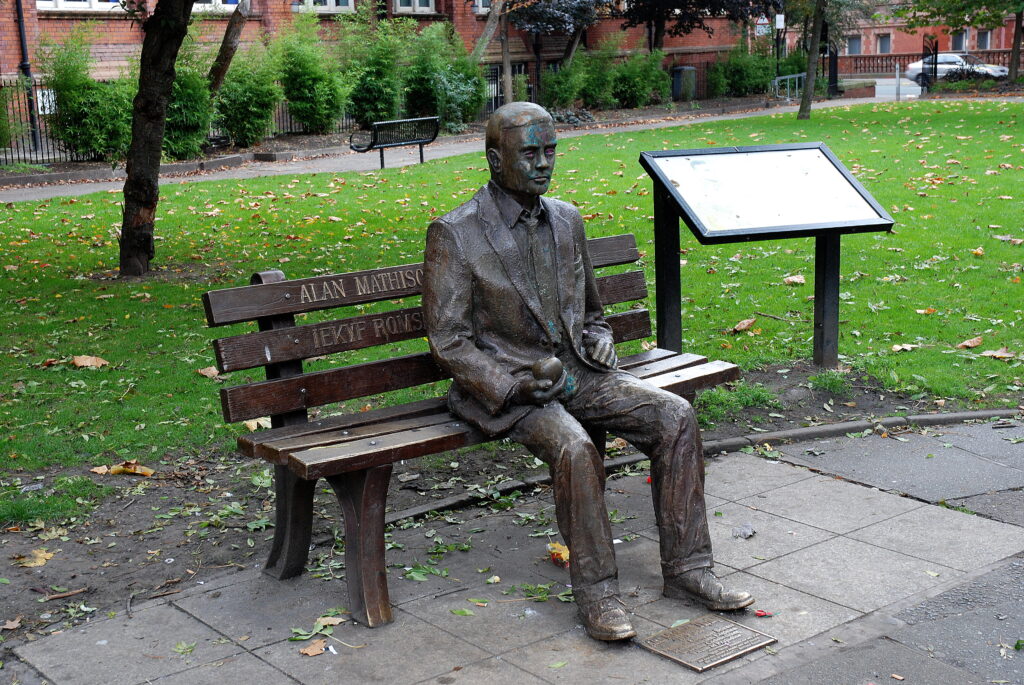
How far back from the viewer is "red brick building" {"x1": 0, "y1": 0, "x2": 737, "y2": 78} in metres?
24.8

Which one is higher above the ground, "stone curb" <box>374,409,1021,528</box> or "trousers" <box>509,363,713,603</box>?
"trousers" <box>509,363,713,603</box>

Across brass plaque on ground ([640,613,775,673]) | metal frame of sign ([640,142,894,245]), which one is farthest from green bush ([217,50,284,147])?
brass plaque on ground ([640,613,775,673])

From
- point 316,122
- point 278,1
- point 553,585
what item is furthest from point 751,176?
point 278,1

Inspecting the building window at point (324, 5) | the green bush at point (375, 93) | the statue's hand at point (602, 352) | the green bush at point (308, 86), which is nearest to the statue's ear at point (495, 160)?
the statue's hand at point (602, 352)

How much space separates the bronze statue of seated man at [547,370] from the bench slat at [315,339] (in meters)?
0.47

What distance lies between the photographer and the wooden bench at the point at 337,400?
422cm

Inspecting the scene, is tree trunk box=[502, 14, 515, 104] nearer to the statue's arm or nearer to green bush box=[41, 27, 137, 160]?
green bush box=[41, 27, 137, 160]

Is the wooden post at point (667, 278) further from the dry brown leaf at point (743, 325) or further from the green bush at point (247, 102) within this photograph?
the green bush at point (247, 102)

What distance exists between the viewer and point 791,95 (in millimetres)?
38125

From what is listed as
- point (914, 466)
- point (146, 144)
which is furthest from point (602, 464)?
point (146, 144)

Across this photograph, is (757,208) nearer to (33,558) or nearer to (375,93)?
(33,558)

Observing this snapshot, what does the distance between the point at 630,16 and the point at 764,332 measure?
29776 mm

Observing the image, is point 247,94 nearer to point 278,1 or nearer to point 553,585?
point 278,1

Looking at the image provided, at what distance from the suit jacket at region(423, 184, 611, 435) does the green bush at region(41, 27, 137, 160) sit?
18223 mm
